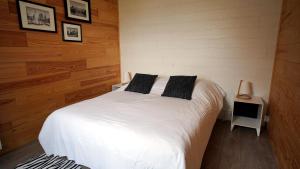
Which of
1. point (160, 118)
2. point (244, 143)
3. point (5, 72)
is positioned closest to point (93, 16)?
point (5, 72)

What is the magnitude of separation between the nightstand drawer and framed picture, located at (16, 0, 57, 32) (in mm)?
2892

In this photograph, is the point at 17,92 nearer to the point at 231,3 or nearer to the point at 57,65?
the point at 57,65

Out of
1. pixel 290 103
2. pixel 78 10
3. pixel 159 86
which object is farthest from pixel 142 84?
pixel 290 103

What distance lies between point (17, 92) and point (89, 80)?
1.10 meters

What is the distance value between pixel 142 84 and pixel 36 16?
1666 mm

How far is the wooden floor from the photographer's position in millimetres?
1853

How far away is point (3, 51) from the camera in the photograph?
1.94 metres

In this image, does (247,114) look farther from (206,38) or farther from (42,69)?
(42,69)

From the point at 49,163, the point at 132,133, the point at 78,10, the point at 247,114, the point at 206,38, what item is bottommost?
the point at 49,163

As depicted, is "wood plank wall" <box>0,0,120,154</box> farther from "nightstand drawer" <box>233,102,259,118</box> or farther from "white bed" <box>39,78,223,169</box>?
"nightstand drawer" <box>233,102,259,118</box>

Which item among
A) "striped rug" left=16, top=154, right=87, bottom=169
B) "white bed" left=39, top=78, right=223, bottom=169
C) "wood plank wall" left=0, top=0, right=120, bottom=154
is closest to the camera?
"white bed" left=39, top=78, right=223, bottom=169

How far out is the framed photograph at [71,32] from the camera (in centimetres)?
256

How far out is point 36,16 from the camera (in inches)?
86.6

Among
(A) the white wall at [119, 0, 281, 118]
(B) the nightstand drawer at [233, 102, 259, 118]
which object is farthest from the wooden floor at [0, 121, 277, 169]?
(A) the white wall at [119, 0, 281, 118]
